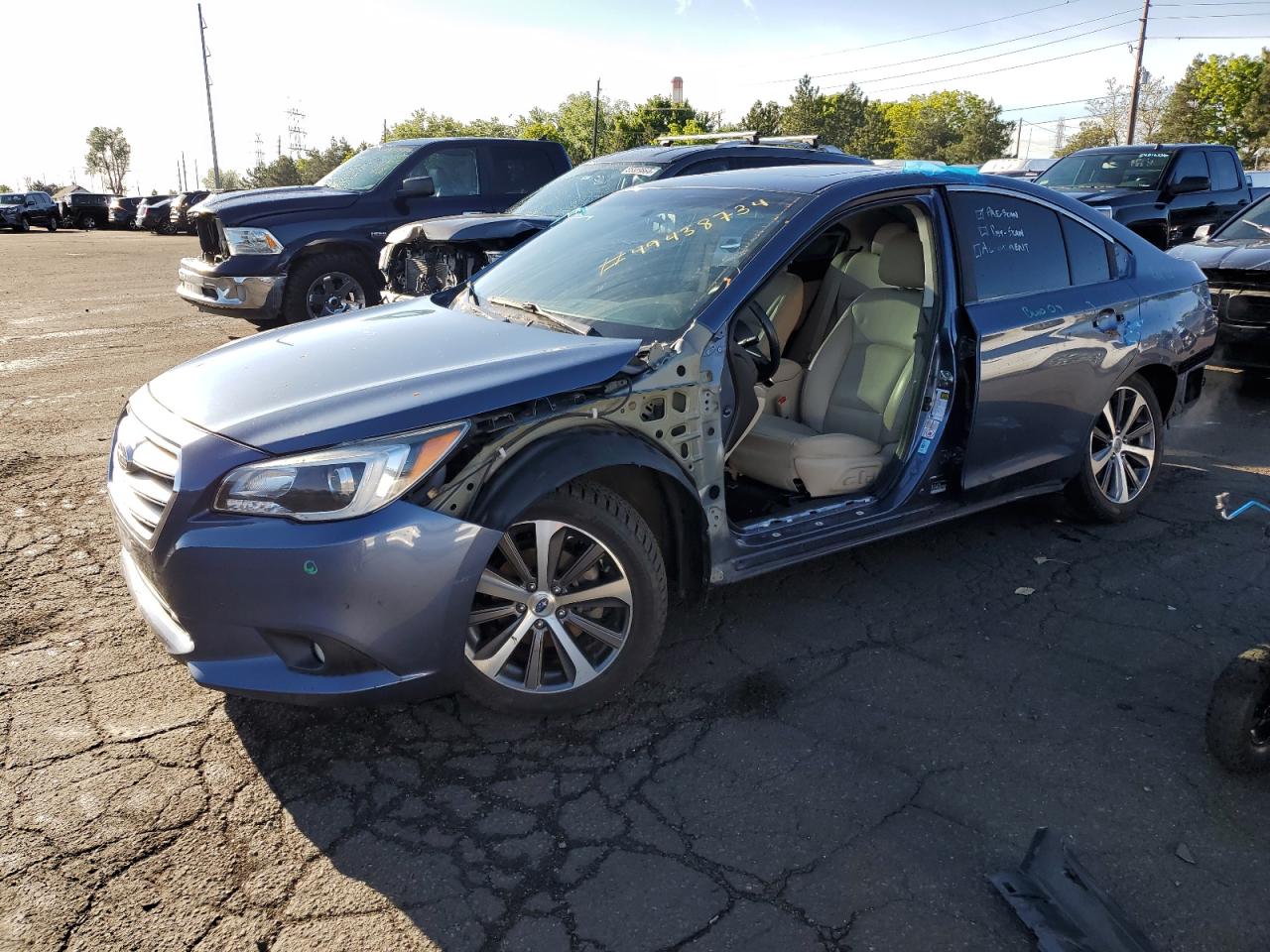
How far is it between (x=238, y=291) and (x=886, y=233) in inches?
251

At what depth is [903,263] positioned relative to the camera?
13.6 feet

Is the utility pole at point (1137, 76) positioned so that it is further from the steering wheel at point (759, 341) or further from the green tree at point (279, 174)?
the green tree at point (279, 174)

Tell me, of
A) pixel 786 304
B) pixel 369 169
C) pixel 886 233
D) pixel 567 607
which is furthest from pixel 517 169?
pixel 567 607

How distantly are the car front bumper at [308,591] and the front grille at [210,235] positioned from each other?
7005mm

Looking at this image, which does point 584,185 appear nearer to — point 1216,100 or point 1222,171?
point 1222,171

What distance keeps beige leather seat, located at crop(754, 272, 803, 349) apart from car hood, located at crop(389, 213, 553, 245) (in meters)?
3.12

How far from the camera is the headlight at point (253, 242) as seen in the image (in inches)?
337

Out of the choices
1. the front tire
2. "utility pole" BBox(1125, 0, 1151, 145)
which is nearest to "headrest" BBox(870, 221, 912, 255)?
the front tire

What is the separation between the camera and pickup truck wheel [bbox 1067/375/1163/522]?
4520 millimetres

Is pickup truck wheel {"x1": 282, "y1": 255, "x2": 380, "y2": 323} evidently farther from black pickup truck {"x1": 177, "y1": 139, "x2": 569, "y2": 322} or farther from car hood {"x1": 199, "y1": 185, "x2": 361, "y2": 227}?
car hood {"x1": 199, "y1": 185, "x2": 361, "y2": 227}

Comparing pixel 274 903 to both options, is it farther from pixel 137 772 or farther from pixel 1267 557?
pixel 1267 557

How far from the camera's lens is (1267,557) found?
430 cm

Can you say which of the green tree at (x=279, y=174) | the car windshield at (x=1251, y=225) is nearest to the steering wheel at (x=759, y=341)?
the car windshield at (x=1251, y=225)

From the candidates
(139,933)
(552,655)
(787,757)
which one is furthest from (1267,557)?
(139,933)
